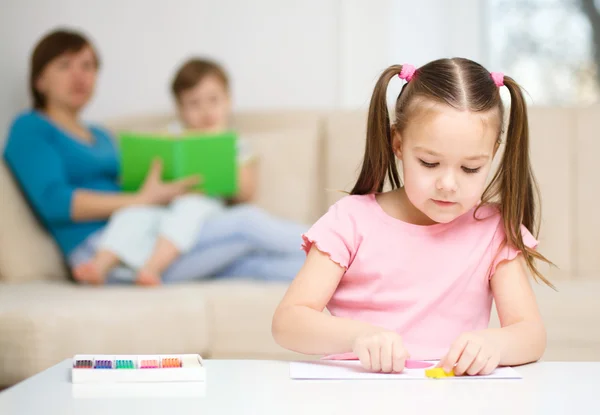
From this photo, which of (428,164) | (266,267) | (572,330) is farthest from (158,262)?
(428,164)

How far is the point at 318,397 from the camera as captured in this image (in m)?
0.81

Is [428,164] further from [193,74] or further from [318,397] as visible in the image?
[193,74]

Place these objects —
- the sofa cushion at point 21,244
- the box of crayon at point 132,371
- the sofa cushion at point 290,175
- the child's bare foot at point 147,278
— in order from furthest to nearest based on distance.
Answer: the sofa cushion at point 290,175 → the sofa cushion at point 21,244 → the child's bare foot at point 147,278 → the box of crayon at point 132,371

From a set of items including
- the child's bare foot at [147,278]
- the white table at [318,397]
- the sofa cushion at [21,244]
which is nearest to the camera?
the white table at [318,397]

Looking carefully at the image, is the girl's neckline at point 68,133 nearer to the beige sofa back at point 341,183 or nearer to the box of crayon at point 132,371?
the beige sofa back at point 341,183

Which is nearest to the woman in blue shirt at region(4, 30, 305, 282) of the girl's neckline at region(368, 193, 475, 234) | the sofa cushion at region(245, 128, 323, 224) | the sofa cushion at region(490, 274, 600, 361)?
the sofa cushion at region(245, 128, 323, 224)

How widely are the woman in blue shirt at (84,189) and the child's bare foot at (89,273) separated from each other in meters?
0.08

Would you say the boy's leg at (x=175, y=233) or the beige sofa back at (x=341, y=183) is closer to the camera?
the boy's leg at (x=175, y=233)

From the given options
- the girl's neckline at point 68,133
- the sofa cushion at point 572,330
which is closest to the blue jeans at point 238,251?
the girl's neckline at point 68,133

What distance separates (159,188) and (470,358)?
5.69ft

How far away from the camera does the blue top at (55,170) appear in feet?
8.05

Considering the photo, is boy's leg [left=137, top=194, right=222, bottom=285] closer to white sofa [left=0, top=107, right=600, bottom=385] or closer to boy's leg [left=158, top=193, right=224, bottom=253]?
boy's leg [left=158, top=193, right=224, bottom=253]

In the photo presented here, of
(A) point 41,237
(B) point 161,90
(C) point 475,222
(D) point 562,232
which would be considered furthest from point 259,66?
(C) point 475,222

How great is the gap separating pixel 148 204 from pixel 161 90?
2.68 ft
